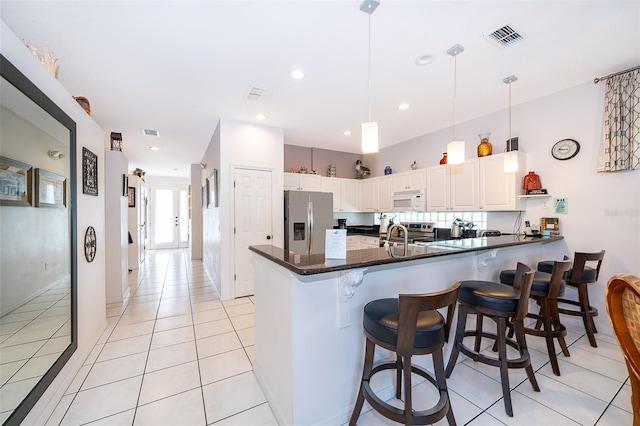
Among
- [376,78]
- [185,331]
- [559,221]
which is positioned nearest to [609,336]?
[559,221]

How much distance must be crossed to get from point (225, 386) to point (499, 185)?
3.90 metres

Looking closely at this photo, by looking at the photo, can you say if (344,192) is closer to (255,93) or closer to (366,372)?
(255,93)

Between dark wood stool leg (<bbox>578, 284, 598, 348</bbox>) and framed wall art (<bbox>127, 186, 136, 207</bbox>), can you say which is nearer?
dark wood stool leg (<bbox>578, 284, 598, 348</bbox>)

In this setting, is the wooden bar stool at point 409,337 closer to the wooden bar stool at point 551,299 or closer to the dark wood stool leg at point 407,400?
the dark wood stool leg at point 407,400

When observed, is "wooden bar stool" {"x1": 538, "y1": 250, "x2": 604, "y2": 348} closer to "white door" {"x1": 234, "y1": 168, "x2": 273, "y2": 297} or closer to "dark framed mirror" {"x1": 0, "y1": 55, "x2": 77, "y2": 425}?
"white door" {"x1": 234, "y1": 168, "x2": 273, "y2": 297}

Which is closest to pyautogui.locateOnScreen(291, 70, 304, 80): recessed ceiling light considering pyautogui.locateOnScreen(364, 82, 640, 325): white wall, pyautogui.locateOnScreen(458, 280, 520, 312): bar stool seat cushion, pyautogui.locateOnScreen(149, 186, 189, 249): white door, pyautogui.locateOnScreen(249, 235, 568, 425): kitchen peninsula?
pyautogui.locateOnScreen(249, 235, 568, 425): kitchen peninsula

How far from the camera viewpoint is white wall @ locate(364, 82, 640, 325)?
268cm

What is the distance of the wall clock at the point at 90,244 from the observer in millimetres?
2354

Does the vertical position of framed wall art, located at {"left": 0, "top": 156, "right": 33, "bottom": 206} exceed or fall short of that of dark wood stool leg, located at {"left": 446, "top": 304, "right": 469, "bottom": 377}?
it exceeds it

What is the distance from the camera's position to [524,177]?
3391mm

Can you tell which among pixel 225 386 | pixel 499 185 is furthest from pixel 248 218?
pixel 499 185

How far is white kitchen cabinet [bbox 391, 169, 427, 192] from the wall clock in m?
4.53

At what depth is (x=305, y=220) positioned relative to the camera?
4.38 metres

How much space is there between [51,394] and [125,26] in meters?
2.69
